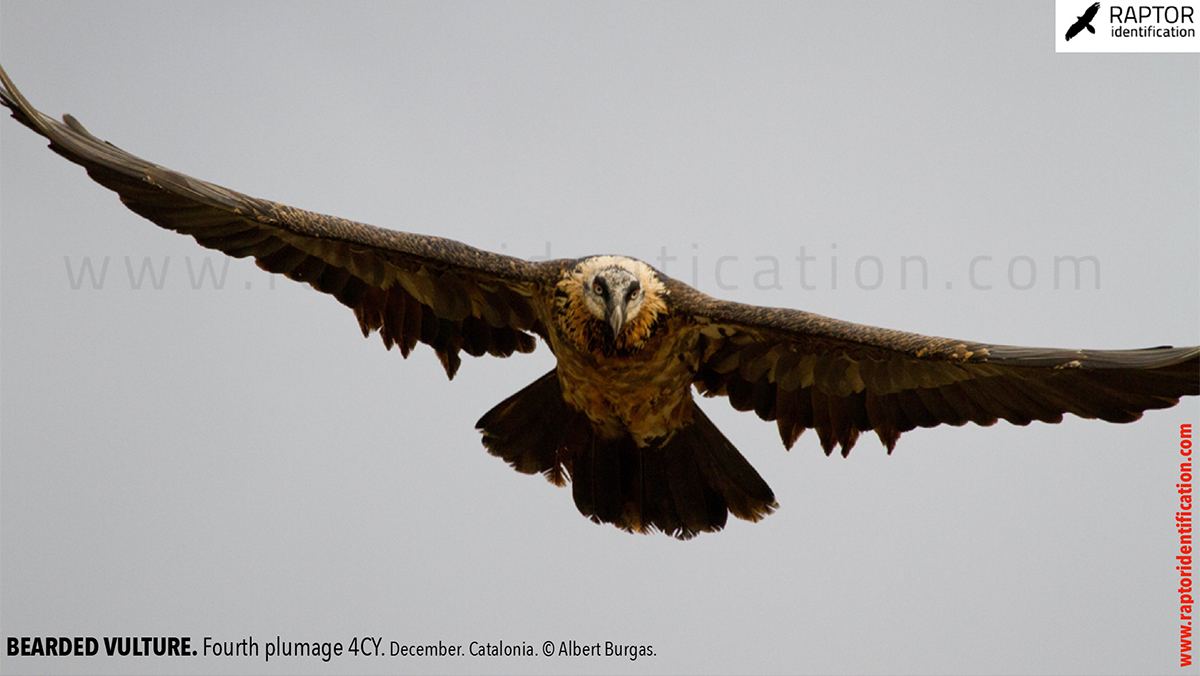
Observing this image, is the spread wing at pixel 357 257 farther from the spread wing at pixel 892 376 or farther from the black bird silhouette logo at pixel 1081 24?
the black bird silhouette logo at pixel 1081 24

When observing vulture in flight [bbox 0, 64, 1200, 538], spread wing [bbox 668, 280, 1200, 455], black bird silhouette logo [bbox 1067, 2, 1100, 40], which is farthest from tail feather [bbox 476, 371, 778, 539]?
black bird silhouette logo [bbox 1067, 2, 1100, 40]

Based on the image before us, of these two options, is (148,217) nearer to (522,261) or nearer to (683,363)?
(522,261)

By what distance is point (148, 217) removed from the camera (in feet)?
25.6

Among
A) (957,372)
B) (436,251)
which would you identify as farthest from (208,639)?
(957,372)

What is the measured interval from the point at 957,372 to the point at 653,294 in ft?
6.01

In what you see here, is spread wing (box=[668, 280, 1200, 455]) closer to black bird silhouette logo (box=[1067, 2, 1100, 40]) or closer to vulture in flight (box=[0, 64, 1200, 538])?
vulture in flight (box=[0, 64, 1200, 538])

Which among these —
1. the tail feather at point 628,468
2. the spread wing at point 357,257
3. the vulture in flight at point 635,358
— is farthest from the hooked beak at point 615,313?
the tail feather at point 628,468

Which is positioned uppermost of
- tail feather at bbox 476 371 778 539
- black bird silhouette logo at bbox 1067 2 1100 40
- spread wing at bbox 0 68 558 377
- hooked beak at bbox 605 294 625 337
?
black bird silhouette logo at bbox 1067 2 1100 40

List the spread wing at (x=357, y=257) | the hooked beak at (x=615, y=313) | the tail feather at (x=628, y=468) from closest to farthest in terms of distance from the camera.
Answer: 1. the hooked beak at (x=615, y=313)
2. the spread wing at (x=357, y=257)
3. the tail feather at (x=628, y=468)

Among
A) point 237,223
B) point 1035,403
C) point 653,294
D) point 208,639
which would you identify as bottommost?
point 208,639

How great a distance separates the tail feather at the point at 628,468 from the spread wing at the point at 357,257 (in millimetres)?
489

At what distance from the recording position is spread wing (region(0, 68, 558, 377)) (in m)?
7.61

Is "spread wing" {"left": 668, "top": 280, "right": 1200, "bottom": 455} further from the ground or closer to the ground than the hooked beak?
closer to the ground

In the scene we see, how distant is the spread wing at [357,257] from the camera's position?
7605 mm
